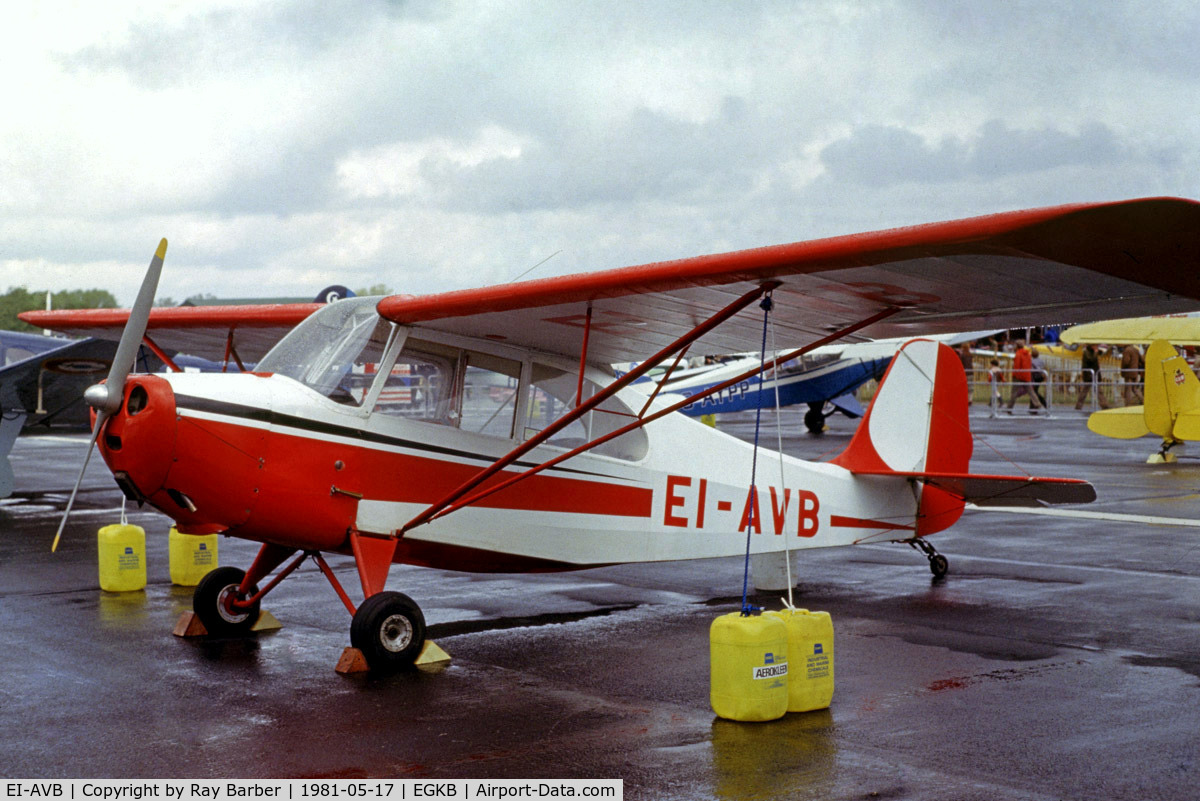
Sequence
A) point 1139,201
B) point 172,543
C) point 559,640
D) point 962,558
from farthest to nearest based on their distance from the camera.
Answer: point 962,558 < point 172,543 < point 559,640 < point 1139,201

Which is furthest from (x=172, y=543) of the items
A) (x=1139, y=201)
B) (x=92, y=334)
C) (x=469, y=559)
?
(x=1139, y=201)

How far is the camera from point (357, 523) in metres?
7.43

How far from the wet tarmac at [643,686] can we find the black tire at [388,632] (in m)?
Result: 0.16

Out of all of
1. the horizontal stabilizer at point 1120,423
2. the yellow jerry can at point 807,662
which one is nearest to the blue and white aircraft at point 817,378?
the horizontal stabilizer at point 1120,423

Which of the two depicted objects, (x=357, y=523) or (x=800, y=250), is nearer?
(x=800, y=250)

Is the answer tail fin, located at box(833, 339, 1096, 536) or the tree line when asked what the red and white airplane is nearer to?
tail fin, located at box(833, 339, 1096, 536)

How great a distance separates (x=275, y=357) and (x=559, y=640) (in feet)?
8.80

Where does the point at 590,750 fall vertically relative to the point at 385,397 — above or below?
below

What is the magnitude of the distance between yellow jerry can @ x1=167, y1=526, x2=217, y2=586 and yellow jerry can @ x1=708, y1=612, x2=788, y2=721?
5.94 metres

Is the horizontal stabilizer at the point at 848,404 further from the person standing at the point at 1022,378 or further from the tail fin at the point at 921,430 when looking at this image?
the tail fin at the point at 921,430

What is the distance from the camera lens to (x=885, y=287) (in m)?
6.38

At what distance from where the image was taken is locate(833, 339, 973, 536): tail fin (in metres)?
10.1

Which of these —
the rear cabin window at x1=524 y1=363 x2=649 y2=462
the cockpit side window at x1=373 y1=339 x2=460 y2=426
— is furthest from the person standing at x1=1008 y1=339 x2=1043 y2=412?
the cockpit side window at x1=373 y1=339 x2=460 y2=426

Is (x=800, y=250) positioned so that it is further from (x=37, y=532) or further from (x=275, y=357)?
(x=37, y=532)
